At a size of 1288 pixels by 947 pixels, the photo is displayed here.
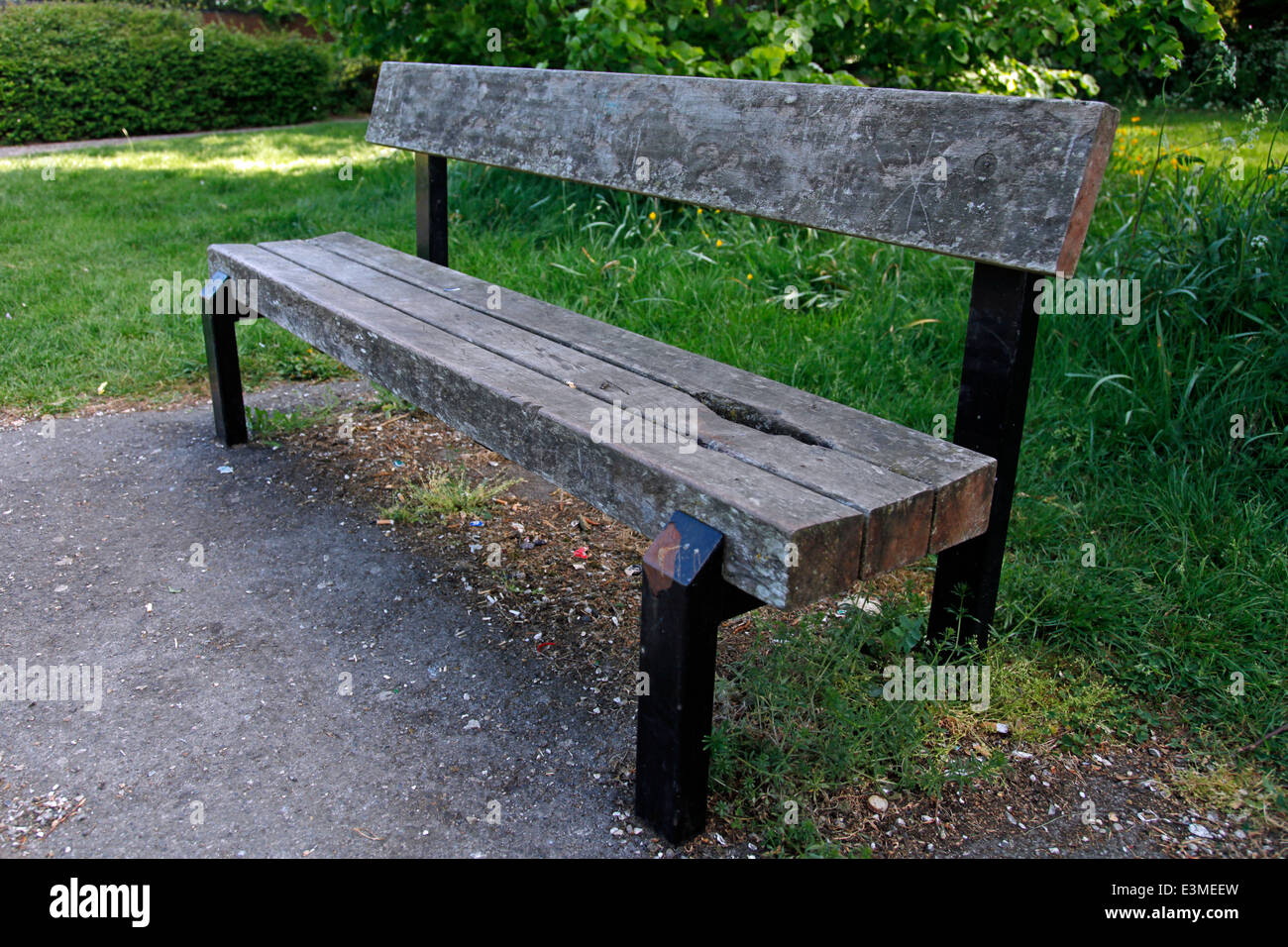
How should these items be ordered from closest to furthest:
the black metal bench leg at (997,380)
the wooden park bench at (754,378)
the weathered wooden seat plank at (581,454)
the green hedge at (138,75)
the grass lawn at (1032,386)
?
the weathered wooden seat plank at (581,454)
the wooden park bench at (754,378)
the black metal bench leg at (997,380)
the grass lawn at (1032,386)
the green hedge at (138,75)

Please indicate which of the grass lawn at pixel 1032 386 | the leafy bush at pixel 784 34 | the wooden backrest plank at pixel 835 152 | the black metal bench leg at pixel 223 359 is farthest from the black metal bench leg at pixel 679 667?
the leafy bush at pixel 784 34

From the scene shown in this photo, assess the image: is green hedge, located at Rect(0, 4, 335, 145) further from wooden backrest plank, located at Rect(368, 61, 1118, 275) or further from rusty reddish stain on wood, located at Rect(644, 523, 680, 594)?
rusty reddish stain on wood, located at Rect(644, 523, 680, 594)

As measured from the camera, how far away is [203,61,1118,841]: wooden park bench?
5.44 feet

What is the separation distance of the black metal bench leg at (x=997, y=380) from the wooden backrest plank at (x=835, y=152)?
103 mm

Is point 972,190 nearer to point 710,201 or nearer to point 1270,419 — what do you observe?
point 710,201

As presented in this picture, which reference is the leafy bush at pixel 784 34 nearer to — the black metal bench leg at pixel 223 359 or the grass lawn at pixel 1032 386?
the grass lawn at pixel 1032 386

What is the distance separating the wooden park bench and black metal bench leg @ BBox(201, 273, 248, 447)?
2.22ft

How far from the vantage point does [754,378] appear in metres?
2.26

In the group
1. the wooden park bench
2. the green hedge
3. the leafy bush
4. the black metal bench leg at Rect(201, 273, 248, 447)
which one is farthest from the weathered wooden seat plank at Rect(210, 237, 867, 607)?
the green hedge

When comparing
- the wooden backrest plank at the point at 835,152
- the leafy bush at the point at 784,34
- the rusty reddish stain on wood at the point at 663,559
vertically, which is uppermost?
the leafy bush at the point at 784,34

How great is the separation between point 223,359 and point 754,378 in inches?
79.5

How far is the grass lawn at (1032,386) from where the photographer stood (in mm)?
2162

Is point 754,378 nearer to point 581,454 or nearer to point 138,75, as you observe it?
point 581,454

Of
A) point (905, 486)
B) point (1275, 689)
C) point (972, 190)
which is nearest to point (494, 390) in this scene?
point (905, 486)
